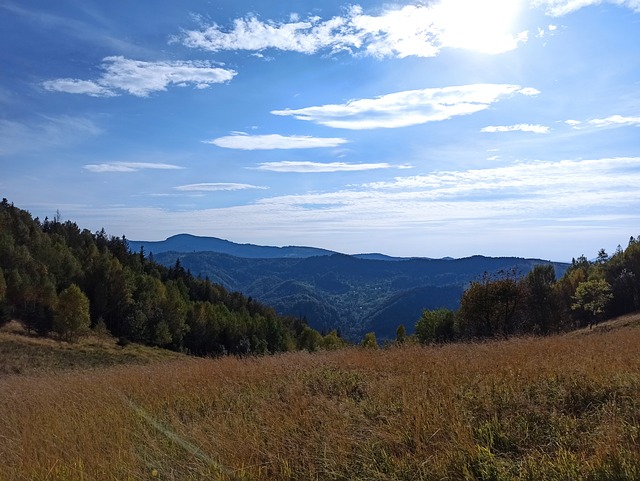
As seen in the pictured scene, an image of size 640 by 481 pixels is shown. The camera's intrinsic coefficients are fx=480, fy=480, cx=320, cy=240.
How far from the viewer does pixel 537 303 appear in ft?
197

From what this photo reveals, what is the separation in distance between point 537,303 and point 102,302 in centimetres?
5909

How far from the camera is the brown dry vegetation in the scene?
385 centimetres

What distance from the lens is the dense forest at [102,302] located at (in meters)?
55.6

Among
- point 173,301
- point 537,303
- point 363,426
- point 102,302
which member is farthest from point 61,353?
point 537,303

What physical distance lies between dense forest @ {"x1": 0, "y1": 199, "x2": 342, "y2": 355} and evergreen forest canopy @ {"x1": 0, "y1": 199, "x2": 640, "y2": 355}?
146 millimetres

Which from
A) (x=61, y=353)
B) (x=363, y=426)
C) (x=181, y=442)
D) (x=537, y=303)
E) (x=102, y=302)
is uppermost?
(x=363, y=426)

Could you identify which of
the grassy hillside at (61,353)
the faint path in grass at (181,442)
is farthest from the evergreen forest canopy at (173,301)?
the faint path in grass at (181,442)

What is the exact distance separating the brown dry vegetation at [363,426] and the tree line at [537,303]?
1914cm

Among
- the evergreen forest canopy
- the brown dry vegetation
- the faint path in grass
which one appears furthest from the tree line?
the faint path in grass

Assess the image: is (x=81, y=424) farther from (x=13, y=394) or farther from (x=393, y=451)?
(x=393, y=451)

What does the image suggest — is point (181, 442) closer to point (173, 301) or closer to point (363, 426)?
point (363, 426)

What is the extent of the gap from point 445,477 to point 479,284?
33885mm

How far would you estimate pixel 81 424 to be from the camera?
225 inches

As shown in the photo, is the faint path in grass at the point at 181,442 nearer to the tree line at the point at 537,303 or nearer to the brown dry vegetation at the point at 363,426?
the brown dry vegetation at the point at 363,426
